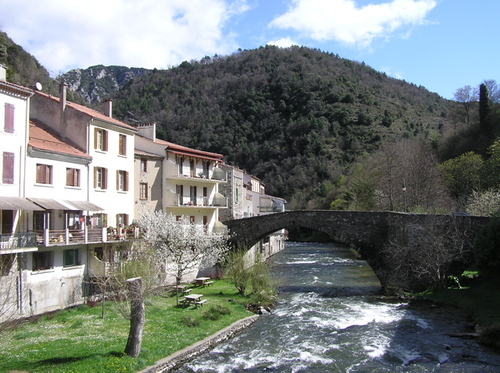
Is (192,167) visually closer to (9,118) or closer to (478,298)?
(9,118)

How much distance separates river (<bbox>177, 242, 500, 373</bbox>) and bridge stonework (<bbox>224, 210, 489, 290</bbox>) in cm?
357

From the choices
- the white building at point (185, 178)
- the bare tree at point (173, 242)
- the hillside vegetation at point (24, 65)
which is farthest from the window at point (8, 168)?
the hillside vegetation at point (24, 65)

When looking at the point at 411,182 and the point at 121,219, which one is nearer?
the point at 121,219

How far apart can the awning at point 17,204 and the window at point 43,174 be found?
193cm

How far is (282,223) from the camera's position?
41.4 m

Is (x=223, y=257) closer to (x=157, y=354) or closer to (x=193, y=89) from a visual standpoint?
(x=157, y=354)

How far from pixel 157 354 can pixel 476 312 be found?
18848 millimetres

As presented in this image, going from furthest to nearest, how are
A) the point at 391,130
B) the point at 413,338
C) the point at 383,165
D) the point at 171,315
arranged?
the point at 391,130, the point at 383,165, the point at 171,315, the point at 413,338

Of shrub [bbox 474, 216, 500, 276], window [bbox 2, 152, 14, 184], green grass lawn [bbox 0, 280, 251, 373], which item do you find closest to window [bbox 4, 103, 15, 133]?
window [bbox 2, 152, 14, 184]

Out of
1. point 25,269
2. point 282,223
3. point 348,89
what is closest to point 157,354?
point 25,269

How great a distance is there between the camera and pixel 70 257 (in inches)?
1059

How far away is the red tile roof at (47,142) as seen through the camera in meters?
26.1

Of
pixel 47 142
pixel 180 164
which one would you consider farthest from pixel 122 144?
pixel 180 164

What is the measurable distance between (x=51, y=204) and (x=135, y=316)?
11.5 meters
